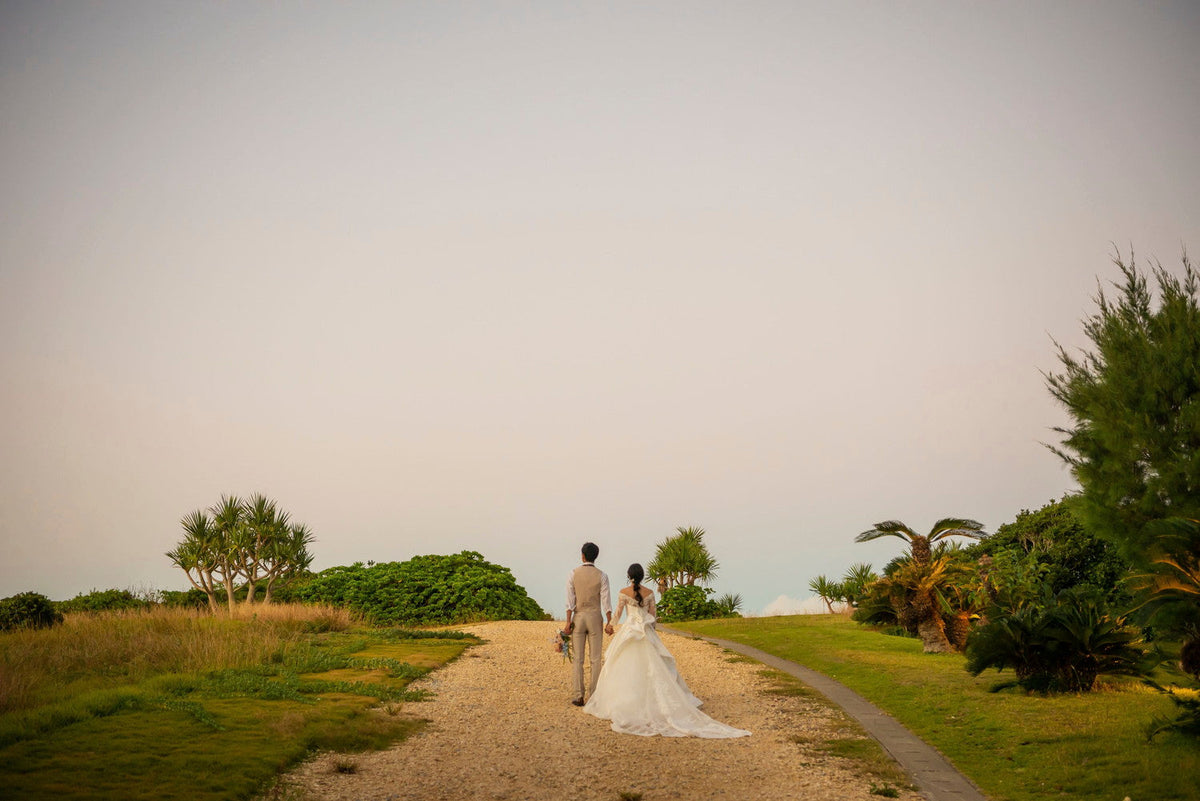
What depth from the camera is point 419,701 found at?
13.7 metres

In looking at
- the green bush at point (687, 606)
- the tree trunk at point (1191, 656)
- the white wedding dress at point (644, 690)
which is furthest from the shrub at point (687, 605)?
the tree trunk at point (1191, 656)

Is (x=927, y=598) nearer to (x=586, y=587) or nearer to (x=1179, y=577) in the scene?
(x=1179, y=577)

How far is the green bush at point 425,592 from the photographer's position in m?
32.5

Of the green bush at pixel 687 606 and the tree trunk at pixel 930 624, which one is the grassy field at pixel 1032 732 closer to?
the tree trunk at pixel 930 624

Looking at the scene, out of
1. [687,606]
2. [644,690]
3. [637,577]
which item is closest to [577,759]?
[644,690]

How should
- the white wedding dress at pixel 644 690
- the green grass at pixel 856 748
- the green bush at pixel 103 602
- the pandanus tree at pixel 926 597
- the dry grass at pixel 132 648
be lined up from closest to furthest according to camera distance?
the green grass at pixel 856 748 < the white wedding dress at pixel 644 690 < the dry grass at pixel 132 648 < the pandanus tree at pixel 926 597 < the green bush at pixel 103 602

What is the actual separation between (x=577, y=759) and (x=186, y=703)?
20.2 ft

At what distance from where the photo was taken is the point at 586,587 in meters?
13.1

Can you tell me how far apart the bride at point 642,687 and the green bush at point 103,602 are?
25.2 meters

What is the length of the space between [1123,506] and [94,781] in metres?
25.8

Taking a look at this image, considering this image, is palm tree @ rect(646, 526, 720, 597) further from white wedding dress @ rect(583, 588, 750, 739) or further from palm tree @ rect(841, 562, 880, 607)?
white wedding dress @ rect(583, 588, 750, 739)

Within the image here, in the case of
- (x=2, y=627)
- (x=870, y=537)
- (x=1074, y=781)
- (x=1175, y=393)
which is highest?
(x=1175, y=393)

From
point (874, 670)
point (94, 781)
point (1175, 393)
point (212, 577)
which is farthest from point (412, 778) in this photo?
point (212, 577)

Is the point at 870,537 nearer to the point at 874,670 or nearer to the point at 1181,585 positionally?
the point at 874,670
